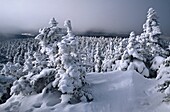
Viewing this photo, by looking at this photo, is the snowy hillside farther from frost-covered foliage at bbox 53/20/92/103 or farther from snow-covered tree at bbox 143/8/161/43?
snow-covered tree at bbox 143/8/161/43

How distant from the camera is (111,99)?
1883 cm

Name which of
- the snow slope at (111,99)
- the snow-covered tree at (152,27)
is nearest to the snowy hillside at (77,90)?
the snow slope at (111,99)

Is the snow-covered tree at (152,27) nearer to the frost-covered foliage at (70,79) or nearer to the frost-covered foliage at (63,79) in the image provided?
the frost-covered foliage at (63,79)

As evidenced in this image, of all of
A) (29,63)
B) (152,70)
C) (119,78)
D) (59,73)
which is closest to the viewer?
(59,73)

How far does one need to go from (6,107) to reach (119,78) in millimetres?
8605

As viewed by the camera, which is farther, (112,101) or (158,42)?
(158,42)

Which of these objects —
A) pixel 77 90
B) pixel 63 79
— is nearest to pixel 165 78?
pixel 77 90

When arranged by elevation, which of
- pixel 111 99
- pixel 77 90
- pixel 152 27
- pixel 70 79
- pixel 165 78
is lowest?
pixel 111 99

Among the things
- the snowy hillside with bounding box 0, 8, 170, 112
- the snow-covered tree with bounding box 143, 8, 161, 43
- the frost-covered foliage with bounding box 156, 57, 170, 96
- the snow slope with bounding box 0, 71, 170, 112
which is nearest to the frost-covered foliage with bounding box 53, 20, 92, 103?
the snowy hillside with bounding box 0, 8, 170, 112

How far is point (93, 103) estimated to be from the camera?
18.3 metres

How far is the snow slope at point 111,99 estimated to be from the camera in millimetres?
17734

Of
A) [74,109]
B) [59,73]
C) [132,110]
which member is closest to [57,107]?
[74,109]

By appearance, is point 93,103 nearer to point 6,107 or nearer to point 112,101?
point 112,101

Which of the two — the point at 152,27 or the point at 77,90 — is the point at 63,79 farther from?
the point at 152,27
